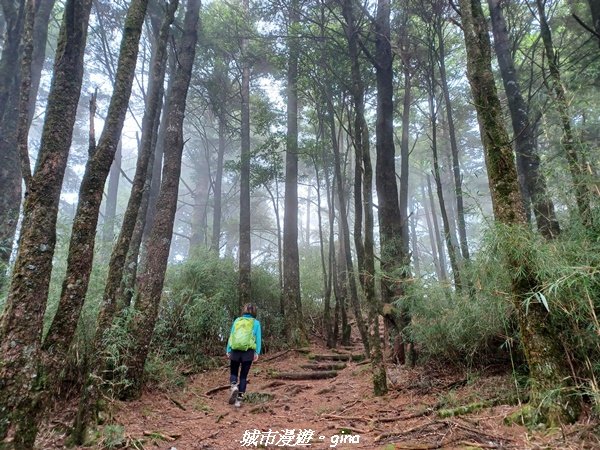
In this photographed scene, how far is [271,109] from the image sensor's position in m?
13.1

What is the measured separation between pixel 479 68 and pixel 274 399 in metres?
5.85

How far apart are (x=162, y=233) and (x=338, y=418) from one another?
3962 mm

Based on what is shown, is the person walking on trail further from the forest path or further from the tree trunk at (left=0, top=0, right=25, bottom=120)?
the tree trunk at (left=0, top=0, right=25, bottom=120)

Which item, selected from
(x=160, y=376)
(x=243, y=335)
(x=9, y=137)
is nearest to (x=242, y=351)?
(x=243, y=335)

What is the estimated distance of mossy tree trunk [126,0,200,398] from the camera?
17.4 ft

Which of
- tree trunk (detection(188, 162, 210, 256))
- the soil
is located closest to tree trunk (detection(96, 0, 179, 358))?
the soil

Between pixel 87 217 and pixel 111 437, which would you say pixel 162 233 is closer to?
pixel 87 217

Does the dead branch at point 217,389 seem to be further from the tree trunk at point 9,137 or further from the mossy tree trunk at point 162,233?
the tree trunk at point 9,137

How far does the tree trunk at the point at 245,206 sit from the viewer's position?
9.75m

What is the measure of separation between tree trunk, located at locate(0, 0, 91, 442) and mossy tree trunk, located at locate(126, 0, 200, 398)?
96.2 inches

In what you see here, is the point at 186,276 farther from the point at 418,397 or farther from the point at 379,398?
the point at 418,397

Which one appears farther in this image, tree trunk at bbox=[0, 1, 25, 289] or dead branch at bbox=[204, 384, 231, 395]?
tree trunk at bbox=[0, 1, 25, 289]

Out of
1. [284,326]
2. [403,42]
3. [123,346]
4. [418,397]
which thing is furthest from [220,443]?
[403,42]

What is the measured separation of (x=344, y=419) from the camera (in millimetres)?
4465
